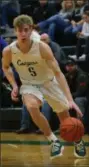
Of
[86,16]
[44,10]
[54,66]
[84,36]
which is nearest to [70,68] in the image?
[84,36]

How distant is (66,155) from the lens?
6.14 m

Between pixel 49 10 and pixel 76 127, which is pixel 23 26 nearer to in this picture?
pixel 76 127

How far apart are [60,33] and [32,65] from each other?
395 centimetres

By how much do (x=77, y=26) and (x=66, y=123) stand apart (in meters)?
4.42

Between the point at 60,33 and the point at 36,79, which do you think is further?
the point at 60,33

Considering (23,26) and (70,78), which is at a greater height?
(23,26)

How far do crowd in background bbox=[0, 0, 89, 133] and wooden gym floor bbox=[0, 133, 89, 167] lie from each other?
48 centimetres

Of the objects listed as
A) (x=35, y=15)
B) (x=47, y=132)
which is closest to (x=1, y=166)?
(x=47, y=132)

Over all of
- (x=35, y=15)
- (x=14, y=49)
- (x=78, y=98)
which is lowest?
(x=78, y=98)

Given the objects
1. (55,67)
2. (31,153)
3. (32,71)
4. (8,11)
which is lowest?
(31,153)

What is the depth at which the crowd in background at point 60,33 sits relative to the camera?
791 cm

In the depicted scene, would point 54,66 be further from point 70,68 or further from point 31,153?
point 70,68

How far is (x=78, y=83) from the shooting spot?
7957 millimetres

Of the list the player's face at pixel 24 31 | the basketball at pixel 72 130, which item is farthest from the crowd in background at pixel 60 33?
the player's face at pixel 24 31
